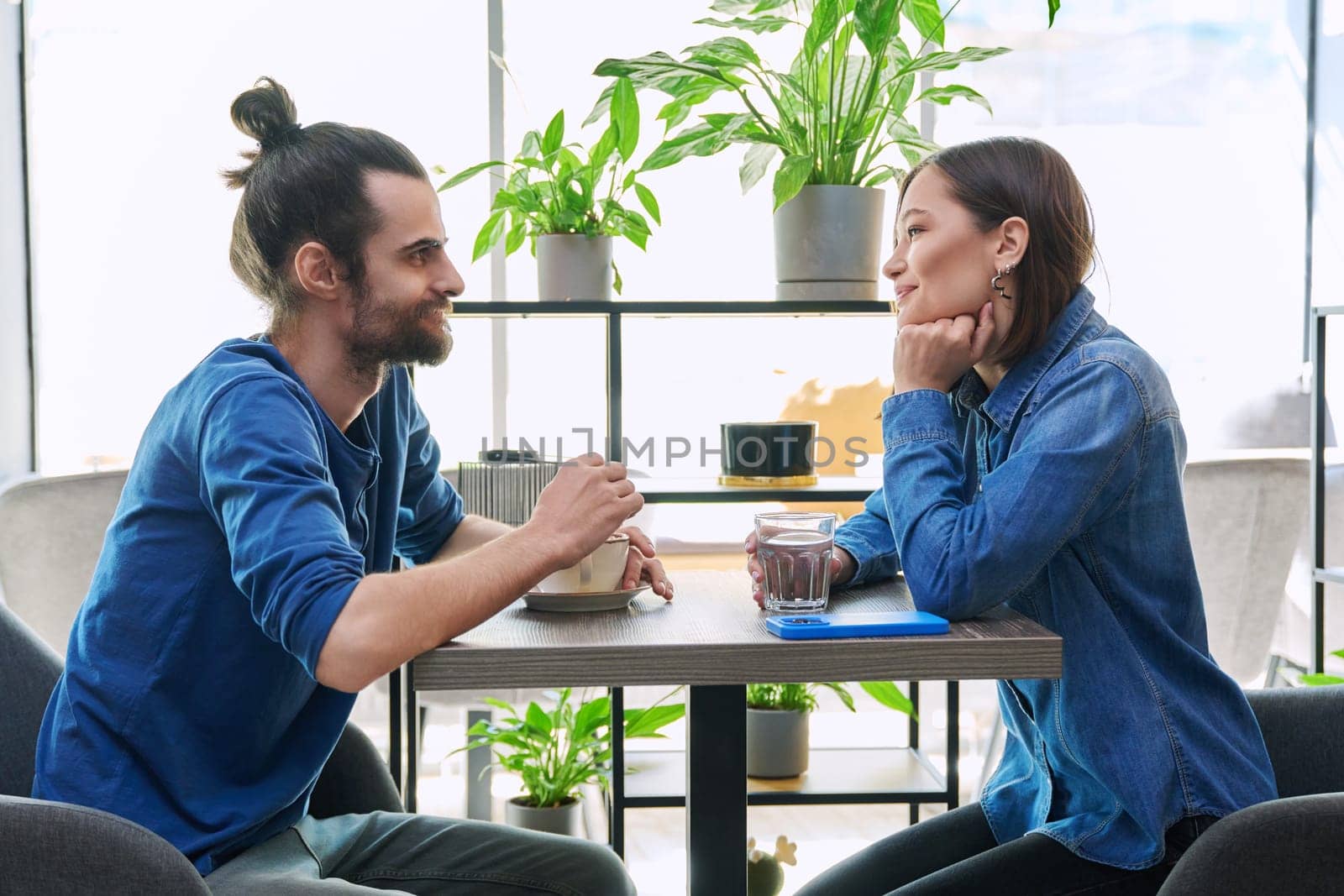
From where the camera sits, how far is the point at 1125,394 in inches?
45.8

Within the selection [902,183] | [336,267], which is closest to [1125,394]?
[902,183]

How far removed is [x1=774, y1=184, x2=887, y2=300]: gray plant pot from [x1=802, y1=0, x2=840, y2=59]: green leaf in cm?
25

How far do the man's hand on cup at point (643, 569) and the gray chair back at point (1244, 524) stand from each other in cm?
175

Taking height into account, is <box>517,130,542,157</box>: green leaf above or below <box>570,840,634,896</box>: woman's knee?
above

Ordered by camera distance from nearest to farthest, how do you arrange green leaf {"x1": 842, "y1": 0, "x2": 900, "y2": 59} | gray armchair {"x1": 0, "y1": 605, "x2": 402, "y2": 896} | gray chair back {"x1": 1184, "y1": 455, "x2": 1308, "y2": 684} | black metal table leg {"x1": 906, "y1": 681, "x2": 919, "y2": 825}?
1. gray armchair {"x1": 0, "y1": 605, "x2": 402, "y2": 896}
2. green leaf {"x1": 842, "y1": 0, "x2": 900, "y2": 59}
3. black metal table leg {"x1": 906, "y1": 681, "x2": 919, "y2": 825}
4. gray chair back {"x1": 1184, "y1": 455, "x2": 1308, "y2": 684}

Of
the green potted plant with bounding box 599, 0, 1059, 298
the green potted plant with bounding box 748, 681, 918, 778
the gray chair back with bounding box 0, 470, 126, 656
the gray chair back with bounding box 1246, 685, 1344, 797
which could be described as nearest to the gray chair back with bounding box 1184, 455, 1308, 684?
the green potted plant with bounding box 748, 681, 918, 778

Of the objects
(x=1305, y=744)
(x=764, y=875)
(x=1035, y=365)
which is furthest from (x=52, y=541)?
(x=1305, y=744)

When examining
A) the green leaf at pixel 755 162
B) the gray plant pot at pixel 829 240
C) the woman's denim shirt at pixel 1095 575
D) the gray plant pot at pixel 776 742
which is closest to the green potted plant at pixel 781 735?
the gray plant pot at pixel 776 742

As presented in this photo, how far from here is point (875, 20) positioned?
1950 millimetres

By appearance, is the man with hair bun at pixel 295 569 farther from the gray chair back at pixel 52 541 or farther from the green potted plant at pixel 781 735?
the gray chair back at pixel 52 541

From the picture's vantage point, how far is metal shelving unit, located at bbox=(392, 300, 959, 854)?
2154 millimetres

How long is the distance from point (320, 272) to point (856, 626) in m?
0.75

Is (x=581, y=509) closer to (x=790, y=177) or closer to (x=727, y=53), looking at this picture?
(x=790, y=177)

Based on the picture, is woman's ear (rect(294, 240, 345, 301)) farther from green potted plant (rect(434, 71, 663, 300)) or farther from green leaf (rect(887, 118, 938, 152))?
green leaf (rect(887, 118, 938, 152))
